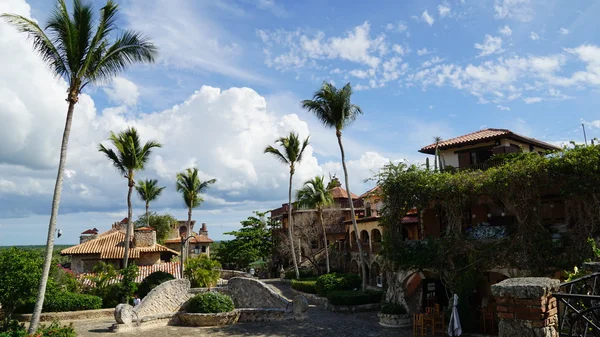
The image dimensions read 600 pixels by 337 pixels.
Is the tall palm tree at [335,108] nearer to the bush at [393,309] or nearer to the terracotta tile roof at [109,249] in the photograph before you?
the bush at [393,309]

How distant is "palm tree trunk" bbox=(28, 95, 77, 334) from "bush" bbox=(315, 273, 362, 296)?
60.3 ft

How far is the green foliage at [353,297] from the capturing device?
26016 mm

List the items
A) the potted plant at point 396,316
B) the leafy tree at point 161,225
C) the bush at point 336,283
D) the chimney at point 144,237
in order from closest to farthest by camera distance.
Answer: the potted plant at point 396,316, the bush at point 336,283, the chimney at point 144,237, the leafy tree at point 161,225

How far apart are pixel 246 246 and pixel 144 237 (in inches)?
613

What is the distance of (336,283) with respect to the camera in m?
29.6

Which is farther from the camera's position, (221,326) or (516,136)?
(516,136)

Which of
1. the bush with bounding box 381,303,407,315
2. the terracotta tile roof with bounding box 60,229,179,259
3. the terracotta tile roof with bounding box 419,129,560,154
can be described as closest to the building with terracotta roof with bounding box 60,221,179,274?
the terracotta tile roof with bounding box 60,229,179,259

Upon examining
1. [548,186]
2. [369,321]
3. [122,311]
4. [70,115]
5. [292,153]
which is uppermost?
[292,153]

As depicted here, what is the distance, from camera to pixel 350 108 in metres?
30.4

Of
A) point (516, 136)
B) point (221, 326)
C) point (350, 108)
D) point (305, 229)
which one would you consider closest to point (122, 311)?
point (221, 326)

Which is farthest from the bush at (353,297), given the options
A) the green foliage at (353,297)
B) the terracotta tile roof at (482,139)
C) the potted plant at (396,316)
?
the terracotta tile roof at (482,139)

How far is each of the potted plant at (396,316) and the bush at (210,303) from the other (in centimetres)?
857

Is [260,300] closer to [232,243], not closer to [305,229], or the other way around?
[305,229]

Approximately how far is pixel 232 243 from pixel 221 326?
29632 mm
